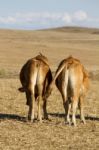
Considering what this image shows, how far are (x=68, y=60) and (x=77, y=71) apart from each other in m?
0.38

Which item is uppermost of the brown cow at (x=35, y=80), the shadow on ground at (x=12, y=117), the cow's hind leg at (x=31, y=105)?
the brown cow at (x=35, y=80)

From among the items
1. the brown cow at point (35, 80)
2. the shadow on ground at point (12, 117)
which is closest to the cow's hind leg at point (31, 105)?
the brown cow at point (35, 80)

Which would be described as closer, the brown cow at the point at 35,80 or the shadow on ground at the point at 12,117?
the brown cow at the point at 35,80

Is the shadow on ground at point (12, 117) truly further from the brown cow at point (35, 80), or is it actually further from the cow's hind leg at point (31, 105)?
the brown cow at point (35, 80)

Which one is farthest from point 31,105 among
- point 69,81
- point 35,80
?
point 69,81

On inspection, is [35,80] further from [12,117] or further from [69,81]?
→ [12,117]

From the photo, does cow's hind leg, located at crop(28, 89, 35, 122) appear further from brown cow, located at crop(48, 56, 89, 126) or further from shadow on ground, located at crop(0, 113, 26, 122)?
brown cow, located at crop(48, 56, 89, 126)

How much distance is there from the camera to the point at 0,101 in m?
16.4

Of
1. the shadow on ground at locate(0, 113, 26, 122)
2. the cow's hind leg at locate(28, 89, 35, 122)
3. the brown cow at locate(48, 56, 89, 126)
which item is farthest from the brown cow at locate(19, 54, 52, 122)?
the shadow on ground at locate(0, 113, 26, 122)

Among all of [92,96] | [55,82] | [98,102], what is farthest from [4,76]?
[55,82]

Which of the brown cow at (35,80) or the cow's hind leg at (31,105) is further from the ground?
the brown cow at (35,80)

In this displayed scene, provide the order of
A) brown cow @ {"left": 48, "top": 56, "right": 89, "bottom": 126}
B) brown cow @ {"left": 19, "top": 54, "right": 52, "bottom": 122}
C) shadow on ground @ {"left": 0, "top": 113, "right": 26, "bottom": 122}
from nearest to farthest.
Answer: brown cow @ {"left": 48, "top": 56, "right": 89, "bottom": 126}
brown cow @ {"left": 19, "top": 54, "right": 52, "bottom": 122}
shadow on ground @ {"left": 0, "top": 113, "right": 26, "bottom": 122}

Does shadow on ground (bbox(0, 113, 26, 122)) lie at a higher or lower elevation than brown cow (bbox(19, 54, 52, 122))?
lower

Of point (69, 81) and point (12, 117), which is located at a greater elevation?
point (69, 81)
